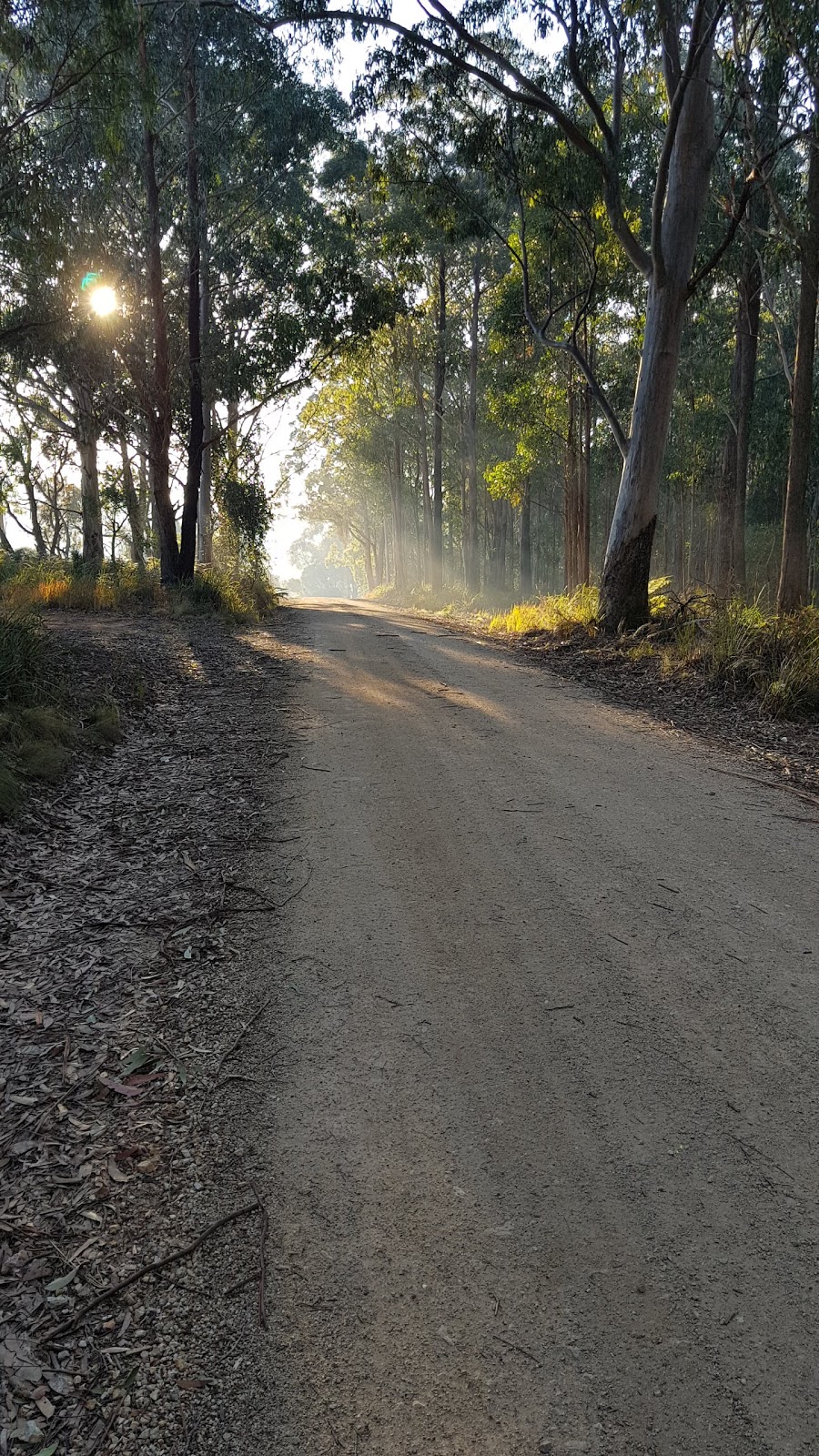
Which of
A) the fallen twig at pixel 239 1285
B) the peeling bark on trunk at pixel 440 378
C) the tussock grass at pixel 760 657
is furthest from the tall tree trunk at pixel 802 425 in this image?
the peeling bark on trunk at pixel 440 378

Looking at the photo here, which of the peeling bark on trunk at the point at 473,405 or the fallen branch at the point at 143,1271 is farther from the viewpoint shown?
the peeling bark on trunk at the point at 473,405

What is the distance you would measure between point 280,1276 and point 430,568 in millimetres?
32231

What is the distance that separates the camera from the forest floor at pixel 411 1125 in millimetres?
1680

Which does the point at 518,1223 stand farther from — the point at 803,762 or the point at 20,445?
the point at 20,445

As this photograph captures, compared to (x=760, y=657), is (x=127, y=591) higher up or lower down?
higher up

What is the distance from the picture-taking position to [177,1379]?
1.71m

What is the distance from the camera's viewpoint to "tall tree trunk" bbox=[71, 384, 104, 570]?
20.4 m

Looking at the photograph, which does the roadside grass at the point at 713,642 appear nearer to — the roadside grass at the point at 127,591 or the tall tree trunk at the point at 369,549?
the roadside grass at the point at 127,591

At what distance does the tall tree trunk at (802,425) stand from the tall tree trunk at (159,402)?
434 inches

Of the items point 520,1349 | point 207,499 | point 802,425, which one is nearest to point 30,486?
point 207,499

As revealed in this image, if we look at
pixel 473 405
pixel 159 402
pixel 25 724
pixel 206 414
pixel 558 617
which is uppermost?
pixel 473 405

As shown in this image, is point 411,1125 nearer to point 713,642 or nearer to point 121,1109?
point 121,1109

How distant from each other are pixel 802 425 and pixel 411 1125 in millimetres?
12201

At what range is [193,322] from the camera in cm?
1664
